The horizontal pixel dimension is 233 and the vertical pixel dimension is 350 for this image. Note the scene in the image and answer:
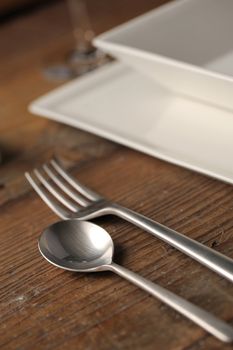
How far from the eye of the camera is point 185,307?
0.43m

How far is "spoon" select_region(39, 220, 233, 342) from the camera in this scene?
1.43 feet

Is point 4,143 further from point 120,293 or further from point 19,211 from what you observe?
point 120,293

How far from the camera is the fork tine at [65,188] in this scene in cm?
58

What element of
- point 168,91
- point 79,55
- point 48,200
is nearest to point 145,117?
point 168,91

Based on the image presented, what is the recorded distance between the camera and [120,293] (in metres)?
0.48

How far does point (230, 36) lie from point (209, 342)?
17.7 inches

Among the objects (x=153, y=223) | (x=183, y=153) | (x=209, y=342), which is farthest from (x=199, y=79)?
(x=209, y=342)

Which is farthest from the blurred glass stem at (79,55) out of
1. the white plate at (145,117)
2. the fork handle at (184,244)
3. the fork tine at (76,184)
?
the fork handle at (184,244)

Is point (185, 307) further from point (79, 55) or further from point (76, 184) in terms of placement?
point (79, 55)

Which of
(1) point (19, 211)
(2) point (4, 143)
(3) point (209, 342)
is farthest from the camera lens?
(2) point (4, 143)

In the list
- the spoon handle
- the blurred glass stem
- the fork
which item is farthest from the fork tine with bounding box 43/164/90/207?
the blurred glass stem

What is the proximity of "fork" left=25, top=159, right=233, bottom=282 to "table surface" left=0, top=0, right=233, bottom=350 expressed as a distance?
11 millimetres

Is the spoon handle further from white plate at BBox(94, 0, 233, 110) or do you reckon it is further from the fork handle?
white plate at BBox(94, 0, 233, 110)

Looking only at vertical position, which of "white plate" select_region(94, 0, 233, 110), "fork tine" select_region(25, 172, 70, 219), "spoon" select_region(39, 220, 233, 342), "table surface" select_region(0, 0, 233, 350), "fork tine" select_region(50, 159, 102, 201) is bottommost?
"table surface" select_region(0, 0, 233, 350)
